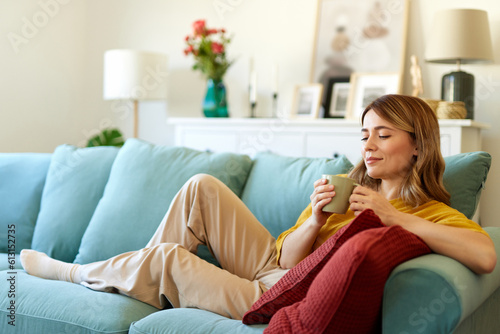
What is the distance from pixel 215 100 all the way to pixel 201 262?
2.17 m

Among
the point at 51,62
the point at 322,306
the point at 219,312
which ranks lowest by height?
the point at 219,312

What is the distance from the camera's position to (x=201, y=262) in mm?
1740

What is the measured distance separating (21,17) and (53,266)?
2563 mm

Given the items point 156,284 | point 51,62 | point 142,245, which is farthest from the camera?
point 51,62

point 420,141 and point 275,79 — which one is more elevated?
point 275,79

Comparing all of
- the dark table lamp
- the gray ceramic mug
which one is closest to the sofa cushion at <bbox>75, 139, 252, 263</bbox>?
the gray ceramic mug

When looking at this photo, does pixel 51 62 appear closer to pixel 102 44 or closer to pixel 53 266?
pixel 102 44

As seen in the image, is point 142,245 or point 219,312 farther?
point 142,245

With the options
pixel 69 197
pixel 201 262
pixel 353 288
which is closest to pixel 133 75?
pixel 69 197

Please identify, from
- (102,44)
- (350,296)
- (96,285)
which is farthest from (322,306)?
(102,44)

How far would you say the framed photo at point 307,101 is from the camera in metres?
3.57

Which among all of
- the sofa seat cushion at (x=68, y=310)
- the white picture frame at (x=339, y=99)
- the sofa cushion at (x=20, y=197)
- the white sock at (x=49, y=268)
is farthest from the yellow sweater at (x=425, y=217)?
the white picture frame at (x=339, y=99)

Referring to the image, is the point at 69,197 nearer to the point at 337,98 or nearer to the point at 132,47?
the point at 337,98

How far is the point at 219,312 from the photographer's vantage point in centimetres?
164
